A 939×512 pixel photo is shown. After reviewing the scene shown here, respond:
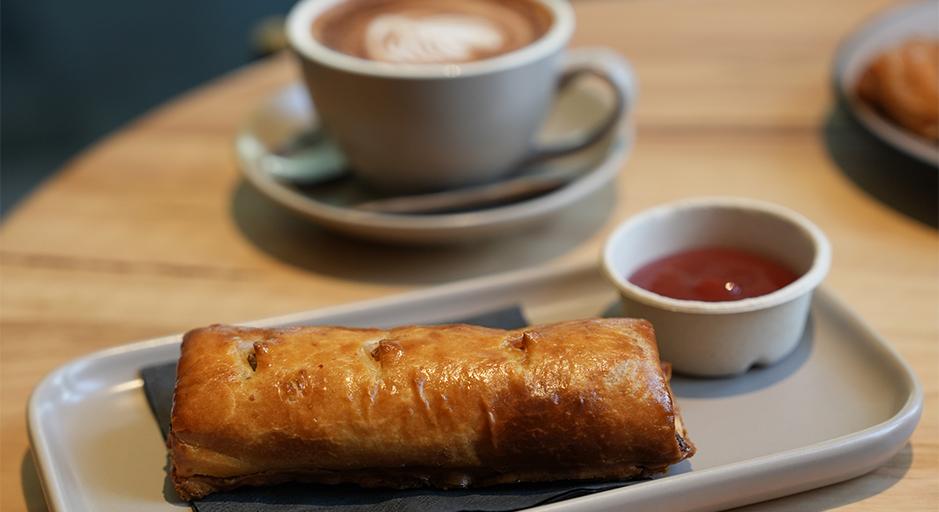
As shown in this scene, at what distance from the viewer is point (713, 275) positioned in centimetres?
142

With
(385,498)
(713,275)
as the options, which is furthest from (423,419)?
(713,275)

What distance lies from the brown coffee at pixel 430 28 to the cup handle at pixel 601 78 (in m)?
0.10

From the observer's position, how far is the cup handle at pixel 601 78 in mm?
1850

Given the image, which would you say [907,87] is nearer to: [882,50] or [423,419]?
[882,50]

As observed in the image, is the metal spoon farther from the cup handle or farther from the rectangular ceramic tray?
the rectangular ceramic tray

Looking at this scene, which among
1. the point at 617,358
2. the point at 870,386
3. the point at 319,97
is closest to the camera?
the point at 617,358

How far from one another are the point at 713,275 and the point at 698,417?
0.24 metres

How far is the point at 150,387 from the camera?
1.32 meters

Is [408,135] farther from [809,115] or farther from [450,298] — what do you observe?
[809,115]

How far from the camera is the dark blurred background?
4453 millimetres

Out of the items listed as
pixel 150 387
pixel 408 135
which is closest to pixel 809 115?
pixel 408 135

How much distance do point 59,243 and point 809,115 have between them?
1.58 m

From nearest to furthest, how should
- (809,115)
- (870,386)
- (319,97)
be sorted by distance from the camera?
(870,386), (319,97), (809,115)

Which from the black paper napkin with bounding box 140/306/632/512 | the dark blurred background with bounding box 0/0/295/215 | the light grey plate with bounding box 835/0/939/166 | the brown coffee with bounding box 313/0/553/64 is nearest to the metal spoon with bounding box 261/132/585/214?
the brown coffee with bounding box 313/0/553/64
